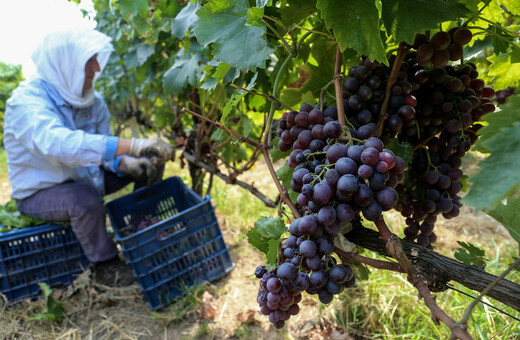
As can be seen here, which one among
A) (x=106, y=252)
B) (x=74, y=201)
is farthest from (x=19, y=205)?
(x=106, y=252)

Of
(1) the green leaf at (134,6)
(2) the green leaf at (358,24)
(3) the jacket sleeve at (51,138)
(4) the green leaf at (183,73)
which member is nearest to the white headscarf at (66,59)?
(3) the jacket sleeve at (51,138)

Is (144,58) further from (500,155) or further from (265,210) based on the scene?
(500,155)

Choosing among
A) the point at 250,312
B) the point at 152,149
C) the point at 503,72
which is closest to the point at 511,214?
the point at 503,72

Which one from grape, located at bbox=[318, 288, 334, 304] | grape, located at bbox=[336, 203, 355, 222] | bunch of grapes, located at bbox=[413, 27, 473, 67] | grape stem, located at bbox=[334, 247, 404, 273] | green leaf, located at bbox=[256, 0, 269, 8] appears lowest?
grape, located at bbox=[318, 288, 334, 304]

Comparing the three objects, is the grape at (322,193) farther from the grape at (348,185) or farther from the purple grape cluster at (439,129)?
the purple grape cluster at (439,129)

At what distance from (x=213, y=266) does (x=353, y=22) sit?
2254mm

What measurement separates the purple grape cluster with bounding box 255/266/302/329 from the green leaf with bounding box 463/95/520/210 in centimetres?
44

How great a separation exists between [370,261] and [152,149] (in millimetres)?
2366

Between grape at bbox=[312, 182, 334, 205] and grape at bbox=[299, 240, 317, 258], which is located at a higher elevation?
grape at bbox=[312, 182, 334, 205]

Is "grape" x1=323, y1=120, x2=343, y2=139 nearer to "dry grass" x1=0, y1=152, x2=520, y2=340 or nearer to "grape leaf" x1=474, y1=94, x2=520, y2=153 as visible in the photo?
"grape leaf" x1=474, y1=94, x2=520, y2=153

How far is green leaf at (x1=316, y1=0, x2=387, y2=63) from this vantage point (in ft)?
2.55

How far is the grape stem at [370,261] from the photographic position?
73cm

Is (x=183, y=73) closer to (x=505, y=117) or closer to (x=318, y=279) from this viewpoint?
(x=318, y=279)

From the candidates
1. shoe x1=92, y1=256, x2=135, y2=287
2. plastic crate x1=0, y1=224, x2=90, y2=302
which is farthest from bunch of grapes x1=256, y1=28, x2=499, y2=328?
plastic crate x1=0, y1=224, x2=90, y2=302
